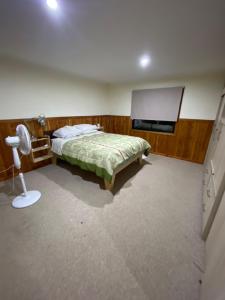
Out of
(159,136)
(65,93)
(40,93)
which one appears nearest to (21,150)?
(40,93)

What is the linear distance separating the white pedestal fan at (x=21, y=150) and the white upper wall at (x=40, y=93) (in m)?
1.04

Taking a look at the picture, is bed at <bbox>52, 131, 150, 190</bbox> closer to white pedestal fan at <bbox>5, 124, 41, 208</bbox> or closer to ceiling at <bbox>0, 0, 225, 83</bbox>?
white pedestal fan at <bbox>5, 124, 41, 208</bbox>

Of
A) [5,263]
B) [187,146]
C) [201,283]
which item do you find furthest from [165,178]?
[5,263]

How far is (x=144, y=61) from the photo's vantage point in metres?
2.44

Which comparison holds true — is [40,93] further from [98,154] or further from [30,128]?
[98,154]

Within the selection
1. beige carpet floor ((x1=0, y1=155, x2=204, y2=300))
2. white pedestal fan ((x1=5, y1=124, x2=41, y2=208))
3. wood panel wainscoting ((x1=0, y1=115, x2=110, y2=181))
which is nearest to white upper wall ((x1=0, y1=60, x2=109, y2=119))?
wood panel wainscoting ((x1=0, y1=115, x2=110, y2=181))

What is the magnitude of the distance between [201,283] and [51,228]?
5.22 feet

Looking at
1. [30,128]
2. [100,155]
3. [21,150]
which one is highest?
[30,128]

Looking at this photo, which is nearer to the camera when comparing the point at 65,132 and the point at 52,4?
the point at 52,4

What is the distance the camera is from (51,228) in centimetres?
160

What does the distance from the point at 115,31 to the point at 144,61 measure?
44.3 inches

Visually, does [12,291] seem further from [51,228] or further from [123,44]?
[123,44]

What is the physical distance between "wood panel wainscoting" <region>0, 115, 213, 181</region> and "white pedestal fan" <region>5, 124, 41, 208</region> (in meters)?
0.90

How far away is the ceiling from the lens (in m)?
1.13
